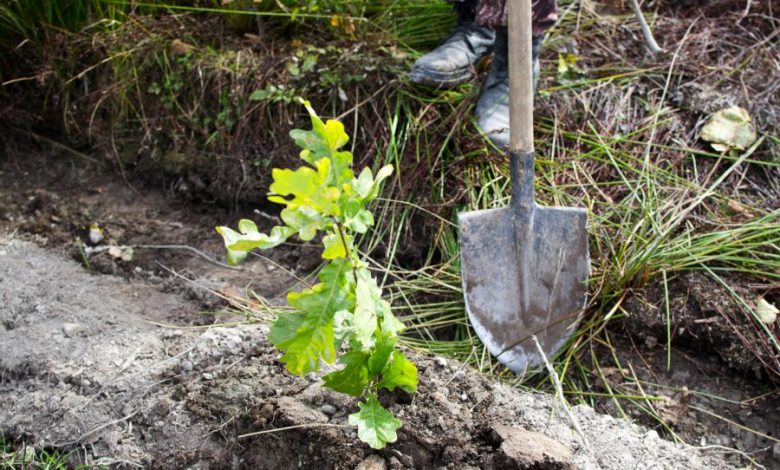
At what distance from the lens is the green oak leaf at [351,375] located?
5.13ft

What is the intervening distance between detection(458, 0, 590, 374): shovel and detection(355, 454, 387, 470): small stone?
596 mm

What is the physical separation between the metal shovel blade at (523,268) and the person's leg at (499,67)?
14.3 inches

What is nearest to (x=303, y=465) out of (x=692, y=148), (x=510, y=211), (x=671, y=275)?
(x=510, y=211)

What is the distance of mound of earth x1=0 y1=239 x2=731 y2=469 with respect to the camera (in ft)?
5.47

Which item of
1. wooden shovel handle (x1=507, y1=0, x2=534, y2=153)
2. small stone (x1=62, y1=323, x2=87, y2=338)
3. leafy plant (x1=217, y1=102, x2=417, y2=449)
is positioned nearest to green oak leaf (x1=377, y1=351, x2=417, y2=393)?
leafy plant (x1=217, y1=102, x2=417, y2=449)

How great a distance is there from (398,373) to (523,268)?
686mm

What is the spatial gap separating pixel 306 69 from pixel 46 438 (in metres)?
1.44

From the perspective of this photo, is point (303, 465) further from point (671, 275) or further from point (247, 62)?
point (247, 62)

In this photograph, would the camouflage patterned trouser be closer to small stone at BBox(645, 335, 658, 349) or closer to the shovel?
the shovel

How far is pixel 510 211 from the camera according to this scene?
7.16ft

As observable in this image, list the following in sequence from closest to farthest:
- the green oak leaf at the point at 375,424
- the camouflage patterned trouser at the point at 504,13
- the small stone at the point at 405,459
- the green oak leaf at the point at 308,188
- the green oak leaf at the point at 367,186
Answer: the green oak leaf at the point at 308,188 < the green oak leaf at the point at 367,186 < the green oak leaf at the point at 375,424 < the small stone at the point at 405,459 < the camouflage patterned trouser at the point at 504,13

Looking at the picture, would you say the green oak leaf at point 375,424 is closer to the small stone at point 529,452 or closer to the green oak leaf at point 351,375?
the green oak leaf at point 351,375

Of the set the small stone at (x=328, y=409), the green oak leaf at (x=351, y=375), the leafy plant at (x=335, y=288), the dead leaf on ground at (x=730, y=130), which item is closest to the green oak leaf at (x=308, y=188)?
the leafy plant at (x=335, y=288)

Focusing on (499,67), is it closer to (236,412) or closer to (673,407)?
(673,407)
